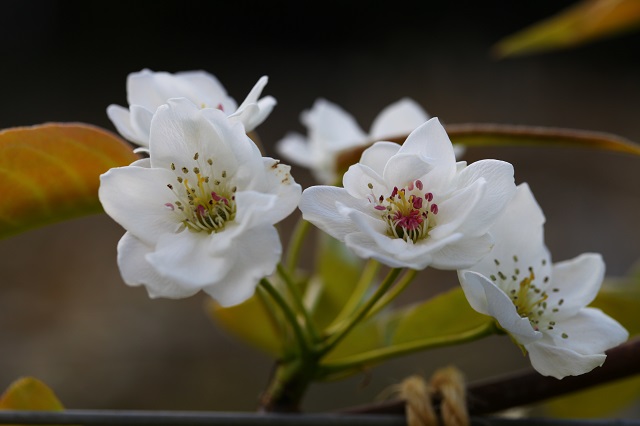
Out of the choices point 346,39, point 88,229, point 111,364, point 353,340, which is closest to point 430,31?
point 346,39

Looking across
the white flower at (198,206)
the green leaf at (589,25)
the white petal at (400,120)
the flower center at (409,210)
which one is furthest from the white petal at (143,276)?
the green leaf at (589,25)

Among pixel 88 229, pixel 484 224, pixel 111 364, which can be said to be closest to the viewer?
pixel 484 224

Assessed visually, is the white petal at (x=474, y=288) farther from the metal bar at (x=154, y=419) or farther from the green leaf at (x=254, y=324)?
the green leaf at (x=254, y=324)

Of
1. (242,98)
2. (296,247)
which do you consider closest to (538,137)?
(296,247)

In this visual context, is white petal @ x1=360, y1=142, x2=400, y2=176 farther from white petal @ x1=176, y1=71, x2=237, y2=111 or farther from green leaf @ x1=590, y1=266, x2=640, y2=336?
green leaf @ x1=590, y1=266, x2=640, y2=336

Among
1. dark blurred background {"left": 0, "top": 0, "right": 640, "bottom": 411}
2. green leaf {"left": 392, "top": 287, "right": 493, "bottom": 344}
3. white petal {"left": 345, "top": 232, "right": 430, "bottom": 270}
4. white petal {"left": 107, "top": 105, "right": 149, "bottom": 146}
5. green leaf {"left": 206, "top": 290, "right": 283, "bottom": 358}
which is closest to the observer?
white petal {"left": 345, "top": 232, "right": 430, "bottom": 270}

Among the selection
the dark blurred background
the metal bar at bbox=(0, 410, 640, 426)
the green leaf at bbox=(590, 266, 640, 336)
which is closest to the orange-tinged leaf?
the metal bar at bbox=(0, 410, 640, 426)

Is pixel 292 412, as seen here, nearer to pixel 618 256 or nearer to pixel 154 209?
pixel 154 209
